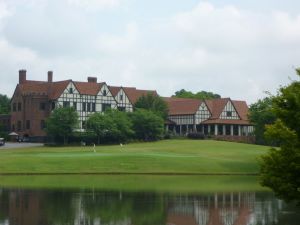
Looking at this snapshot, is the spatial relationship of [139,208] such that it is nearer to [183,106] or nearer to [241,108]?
[183,106]

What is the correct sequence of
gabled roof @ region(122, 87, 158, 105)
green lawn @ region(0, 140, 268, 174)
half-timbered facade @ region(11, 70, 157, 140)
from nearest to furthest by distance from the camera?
green lawn @ region(0, 140, 268, 174), half-timbered facade @ region(11, 70, 157, 140), gabled roof @ region(122, 87, 158, 105)

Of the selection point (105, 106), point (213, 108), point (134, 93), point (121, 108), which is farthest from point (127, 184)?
point (134, 93)

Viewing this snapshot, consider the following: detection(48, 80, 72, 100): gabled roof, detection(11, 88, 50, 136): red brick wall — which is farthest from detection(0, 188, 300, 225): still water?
detection(11, 88, 50, 136): red brick wall

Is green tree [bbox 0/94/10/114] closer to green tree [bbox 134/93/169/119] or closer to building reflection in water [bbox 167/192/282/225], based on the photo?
green tree [bbox 134/93/169/119]

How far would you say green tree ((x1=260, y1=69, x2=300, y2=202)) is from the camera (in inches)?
958

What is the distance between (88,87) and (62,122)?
1477 cm

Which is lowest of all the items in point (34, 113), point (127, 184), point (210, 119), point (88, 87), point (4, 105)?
point (127, 184)

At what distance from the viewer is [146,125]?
112m

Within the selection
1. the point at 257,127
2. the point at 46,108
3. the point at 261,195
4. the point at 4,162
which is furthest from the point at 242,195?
the point at 46,108

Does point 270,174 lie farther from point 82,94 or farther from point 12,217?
point 82,94

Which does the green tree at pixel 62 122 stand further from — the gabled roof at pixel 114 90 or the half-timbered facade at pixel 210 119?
the half-timbered facade at pixel 210 119

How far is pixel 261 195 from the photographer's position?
43.8 m

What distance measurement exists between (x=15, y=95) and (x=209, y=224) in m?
95.9

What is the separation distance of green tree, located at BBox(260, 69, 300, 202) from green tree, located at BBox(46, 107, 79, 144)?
8100 centimetres
